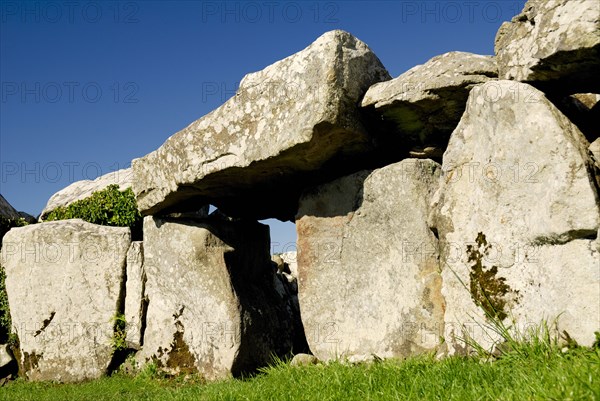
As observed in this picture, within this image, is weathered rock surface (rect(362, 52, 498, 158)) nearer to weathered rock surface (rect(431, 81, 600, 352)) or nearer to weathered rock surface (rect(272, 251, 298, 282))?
weathered rock surface (rect(431, 81, 600, 352))

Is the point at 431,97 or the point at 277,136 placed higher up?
the point at 431,97

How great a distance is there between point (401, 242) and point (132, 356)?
15.5ft

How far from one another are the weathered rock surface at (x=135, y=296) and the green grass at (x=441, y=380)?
1735 mm

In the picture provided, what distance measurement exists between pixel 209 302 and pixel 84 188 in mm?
5076

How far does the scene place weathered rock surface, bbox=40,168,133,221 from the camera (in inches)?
458

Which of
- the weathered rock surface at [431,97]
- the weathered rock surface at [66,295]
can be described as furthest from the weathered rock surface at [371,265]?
the weathered rock surface at [66,295]

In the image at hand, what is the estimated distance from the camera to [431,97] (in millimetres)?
6770

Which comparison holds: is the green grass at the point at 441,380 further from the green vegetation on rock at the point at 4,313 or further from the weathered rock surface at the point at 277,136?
the green vegetation on rock at the point at 4,313

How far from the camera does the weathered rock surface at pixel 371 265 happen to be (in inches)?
278

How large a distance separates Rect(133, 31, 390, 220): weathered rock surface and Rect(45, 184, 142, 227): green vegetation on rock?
5.65 feet

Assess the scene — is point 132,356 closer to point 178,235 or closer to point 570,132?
point 178,235

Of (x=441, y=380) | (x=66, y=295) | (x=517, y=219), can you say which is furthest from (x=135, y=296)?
(x=517, y=219)

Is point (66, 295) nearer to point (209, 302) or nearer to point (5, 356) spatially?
point (5, 356)

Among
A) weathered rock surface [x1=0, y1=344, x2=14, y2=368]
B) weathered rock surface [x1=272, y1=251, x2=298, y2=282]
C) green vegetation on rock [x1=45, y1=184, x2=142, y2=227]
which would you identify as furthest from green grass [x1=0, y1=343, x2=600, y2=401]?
weathered rock surface [x1=272, y1=251, x2=298, y2=282]
